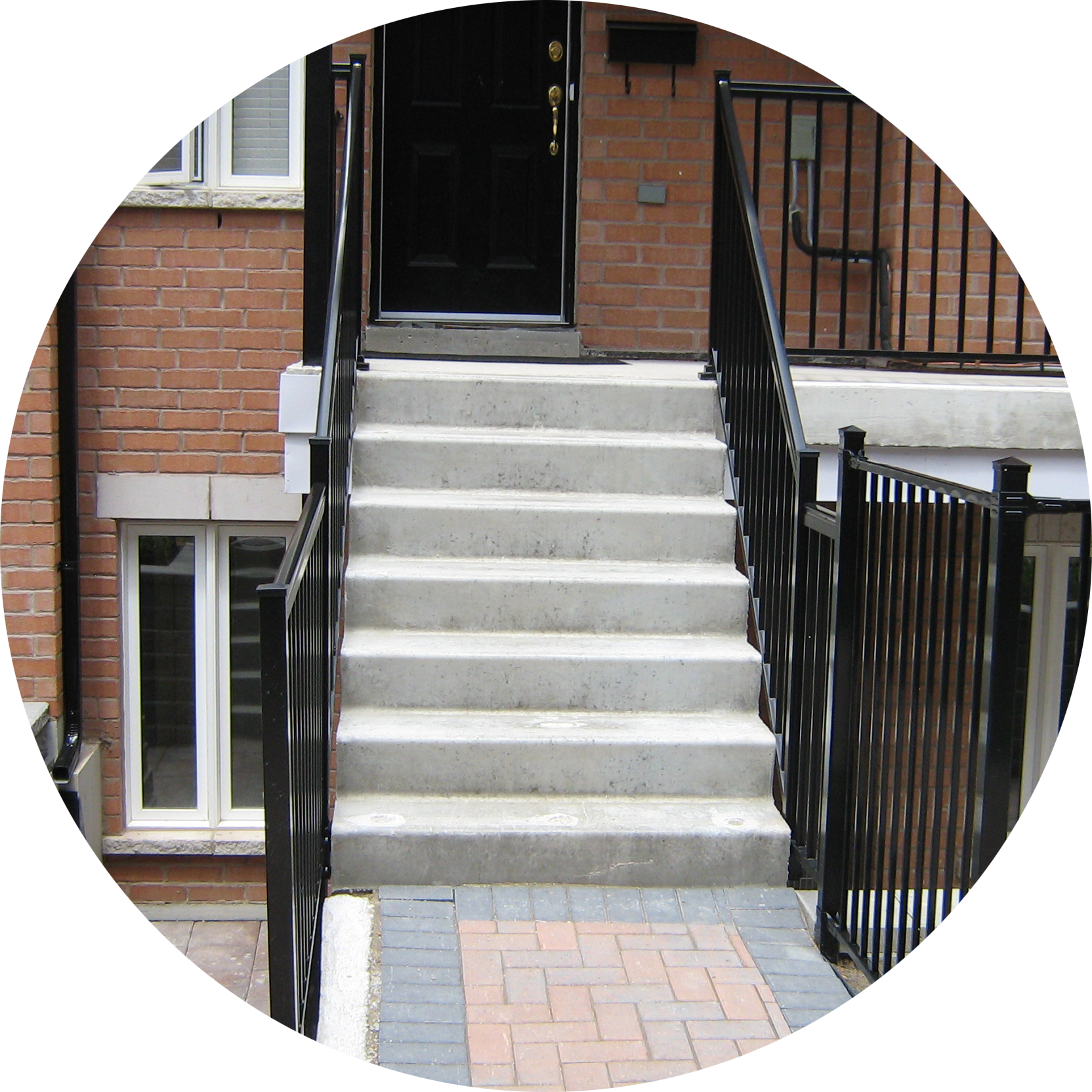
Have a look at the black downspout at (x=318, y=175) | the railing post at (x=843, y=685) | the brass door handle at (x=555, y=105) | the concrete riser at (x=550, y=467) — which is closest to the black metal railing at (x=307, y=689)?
the black downspout at (x=318, y=175)

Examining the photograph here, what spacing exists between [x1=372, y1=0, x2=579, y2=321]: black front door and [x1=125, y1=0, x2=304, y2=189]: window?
2.08 feet

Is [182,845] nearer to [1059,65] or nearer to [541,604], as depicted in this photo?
[541,604]

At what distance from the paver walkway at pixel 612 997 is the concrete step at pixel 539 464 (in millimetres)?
1549

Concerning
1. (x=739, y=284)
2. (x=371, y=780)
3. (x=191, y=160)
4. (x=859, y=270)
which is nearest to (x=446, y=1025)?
(x=371, y=780)

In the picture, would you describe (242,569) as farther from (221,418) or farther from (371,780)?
(371,780)

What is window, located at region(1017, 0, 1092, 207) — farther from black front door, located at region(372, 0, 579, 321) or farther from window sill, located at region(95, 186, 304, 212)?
window sill, located at region(95, 186, 304, 212)

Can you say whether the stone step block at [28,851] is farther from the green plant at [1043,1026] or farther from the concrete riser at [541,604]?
the green plant at [1043,1026]

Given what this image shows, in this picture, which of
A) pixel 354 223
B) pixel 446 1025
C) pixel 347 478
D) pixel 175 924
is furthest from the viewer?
pixel 175 924

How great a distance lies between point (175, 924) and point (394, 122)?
4210 mm

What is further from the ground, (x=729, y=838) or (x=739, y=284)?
(x=739, y=284)

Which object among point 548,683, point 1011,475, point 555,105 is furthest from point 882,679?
point 555,105

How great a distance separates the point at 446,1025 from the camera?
9.36ft

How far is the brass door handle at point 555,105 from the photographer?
6.61m

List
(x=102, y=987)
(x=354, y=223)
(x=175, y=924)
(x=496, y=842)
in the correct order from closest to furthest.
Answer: (x=496, y=842), (x=354, y=223), (x=102, y=987), (x=175, y=924)
